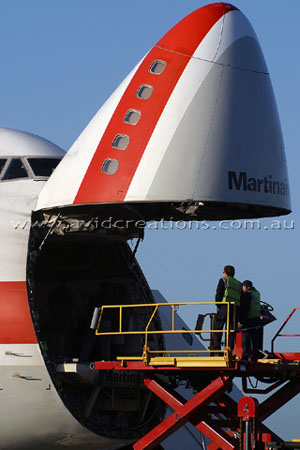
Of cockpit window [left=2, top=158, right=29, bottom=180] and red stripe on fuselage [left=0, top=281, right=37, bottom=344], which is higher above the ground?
cockpit window [left=2, top=158, right=29, bottom=180]

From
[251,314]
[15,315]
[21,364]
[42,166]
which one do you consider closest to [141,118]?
[42,166]

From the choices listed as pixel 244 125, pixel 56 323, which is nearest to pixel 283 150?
pixel 244 125

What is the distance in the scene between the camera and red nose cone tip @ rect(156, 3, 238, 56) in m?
25.2

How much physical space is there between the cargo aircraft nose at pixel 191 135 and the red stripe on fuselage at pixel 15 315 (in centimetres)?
215

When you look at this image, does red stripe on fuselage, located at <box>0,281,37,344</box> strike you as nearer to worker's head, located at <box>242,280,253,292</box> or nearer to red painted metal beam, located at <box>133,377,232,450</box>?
red painted metal beam, located at <box>133,377,232,450</box>

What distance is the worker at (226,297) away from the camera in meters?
24.7

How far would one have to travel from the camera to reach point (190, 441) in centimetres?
3044

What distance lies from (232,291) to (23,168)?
6.30 m

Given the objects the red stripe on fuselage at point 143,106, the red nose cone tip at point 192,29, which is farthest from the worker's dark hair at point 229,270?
the red nose cone tip at point 192,29

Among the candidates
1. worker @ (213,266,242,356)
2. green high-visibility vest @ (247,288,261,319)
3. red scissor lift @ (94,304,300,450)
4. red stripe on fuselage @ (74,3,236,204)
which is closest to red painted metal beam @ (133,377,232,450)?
red scissor lift @ (94,304,300,450)

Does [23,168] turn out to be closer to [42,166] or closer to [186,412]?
[42,166]

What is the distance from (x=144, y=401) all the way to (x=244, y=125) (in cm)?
834

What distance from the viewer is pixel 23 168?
2655 centimetres

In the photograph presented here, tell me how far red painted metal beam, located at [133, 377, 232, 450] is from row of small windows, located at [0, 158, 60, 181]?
270 inches
